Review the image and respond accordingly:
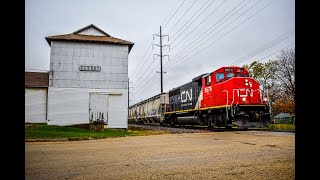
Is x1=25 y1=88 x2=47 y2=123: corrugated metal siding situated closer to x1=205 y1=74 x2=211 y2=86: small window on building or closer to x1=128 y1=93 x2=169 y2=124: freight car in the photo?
x1=205 y1=74 x2=211 y2=86: small window on building

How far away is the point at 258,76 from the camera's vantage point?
135 feet

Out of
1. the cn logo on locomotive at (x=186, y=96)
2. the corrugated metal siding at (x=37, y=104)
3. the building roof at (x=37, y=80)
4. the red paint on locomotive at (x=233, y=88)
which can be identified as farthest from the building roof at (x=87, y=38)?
the red paint on locomotive at (x=233, y=88)

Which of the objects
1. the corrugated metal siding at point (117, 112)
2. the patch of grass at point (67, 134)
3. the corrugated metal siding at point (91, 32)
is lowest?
the patch of grass at point (67, 134)

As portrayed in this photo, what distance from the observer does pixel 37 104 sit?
2342 centimetres

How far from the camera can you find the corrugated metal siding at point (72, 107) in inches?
896

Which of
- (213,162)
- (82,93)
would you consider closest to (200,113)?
(82,93)

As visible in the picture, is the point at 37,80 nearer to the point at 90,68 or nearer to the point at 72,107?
the point at 72,107

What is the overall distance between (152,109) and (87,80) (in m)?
17.1

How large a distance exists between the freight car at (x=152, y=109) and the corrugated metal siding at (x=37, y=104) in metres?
14.4

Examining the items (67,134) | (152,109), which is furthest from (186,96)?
(67,134)

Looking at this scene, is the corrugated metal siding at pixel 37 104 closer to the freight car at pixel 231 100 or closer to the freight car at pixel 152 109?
the freight car at pixel 231 100

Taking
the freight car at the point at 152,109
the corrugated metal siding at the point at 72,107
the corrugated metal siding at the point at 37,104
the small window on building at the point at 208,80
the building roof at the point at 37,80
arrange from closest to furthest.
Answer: the small window on building at the point at 208,80
the corrugated metal siding at the point at 72,107
the corrugated metal siding at the point at 37,104
the building roof at the point at 37,80
the freight car at the point at 152,109

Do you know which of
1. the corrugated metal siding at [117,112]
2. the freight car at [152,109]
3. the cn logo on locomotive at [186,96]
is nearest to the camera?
the corrugated metal siding at [117,112]
